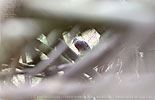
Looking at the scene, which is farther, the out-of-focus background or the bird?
the bird

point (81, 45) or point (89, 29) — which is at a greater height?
point (81, 45)

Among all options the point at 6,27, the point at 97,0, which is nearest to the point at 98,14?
the point at 97,0

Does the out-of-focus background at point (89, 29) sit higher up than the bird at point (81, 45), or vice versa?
the bird at point (81, 45)

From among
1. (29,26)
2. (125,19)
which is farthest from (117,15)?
(29,26)

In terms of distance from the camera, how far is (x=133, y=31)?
227 mm

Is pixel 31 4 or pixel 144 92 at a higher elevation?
pixel 31 4

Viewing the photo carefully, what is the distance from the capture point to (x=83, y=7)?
0.76 feet

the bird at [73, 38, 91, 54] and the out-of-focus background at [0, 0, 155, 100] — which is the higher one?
the bird at [73, 38, 91, 54]

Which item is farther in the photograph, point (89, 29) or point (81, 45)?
point (81, 45)

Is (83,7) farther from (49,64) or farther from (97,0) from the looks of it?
(49,64)

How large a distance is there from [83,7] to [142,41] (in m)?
0.07

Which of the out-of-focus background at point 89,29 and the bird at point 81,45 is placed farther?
the bird at point 81,45

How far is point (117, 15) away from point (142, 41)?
0.04 meters

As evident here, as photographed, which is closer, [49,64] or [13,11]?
[13,11]
